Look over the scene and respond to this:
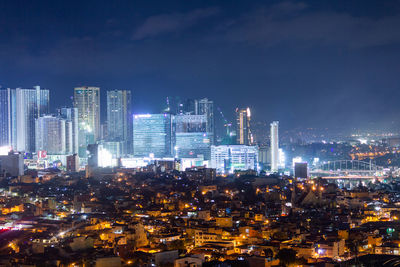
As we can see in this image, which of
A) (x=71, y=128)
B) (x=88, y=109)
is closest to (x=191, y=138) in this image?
(x=71, y=128)

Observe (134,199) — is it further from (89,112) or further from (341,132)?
(341,132)

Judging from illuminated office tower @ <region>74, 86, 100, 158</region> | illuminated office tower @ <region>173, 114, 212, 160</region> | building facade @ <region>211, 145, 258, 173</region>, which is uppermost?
illuminated office tower @ <region>74, 86, 100, 158</region>

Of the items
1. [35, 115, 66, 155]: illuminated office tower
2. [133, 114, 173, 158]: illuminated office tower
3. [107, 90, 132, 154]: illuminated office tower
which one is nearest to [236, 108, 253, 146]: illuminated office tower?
[133, 114, 173, 158]: illuminated office tower

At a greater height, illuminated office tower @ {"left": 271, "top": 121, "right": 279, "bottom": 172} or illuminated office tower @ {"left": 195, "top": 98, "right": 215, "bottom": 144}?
illuminated office tower @ {"left": 195, "top": 98, "right": 215, "bottom": 144}

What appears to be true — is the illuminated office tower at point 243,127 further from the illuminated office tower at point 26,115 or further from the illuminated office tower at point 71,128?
the illuminated office tower at point 26,115

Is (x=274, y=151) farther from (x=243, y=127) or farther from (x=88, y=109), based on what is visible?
(x=88, y=109)

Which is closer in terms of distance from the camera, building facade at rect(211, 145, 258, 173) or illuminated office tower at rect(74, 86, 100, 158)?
building facade at rect(211, 145, 258, 173)

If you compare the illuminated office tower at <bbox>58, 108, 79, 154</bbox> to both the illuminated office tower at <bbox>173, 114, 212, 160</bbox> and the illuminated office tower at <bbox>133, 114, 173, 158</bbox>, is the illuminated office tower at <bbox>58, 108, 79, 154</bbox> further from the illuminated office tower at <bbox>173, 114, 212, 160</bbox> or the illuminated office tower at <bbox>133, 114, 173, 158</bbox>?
the illuminated office tower at <bbox>173, 114, 212, 160</bbox>

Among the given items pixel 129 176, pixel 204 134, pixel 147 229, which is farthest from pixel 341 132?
pixel 147 229
